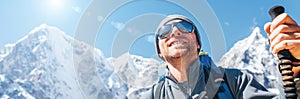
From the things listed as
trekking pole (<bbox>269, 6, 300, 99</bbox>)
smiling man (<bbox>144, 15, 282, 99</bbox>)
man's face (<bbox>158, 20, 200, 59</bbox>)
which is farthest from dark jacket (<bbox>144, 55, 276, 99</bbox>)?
trekking pole (<bbox>269, 6, 300, 99</bbox>)

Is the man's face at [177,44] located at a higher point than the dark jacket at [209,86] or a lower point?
higher

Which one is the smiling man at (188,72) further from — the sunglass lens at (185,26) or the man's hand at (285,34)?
the man's hand at (285,34)

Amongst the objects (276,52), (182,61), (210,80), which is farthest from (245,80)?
(276,52)

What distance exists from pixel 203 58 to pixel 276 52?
2070 mm

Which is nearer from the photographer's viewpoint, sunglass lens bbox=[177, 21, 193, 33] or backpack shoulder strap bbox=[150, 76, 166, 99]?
backpack shoulder strap bbox=[150, 76, 166, 99]

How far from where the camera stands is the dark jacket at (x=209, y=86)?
4.30 m

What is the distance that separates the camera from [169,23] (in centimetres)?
523

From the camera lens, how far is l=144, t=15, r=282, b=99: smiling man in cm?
441

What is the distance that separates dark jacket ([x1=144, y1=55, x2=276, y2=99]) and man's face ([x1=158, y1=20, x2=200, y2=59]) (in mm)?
220

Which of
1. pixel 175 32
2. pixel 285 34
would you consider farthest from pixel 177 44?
pixel 285 34

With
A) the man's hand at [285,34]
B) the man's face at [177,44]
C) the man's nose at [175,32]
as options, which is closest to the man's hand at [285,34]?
the man's hand at [285,34]

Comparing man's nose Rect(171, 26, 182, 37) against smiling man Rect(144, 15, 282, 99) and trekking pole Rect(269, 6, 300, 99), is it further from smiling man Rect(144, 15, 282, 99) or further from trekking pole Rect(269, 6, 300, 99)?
trekking pole Rect(269, 6, 300, 99)

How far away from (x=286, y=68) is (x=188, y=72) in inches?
76.3

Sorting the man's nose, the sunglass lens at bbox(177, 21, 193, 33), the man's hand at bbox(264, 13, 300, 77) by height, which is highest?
the sunglass lens at bbox(177, 21, 193, 33)
